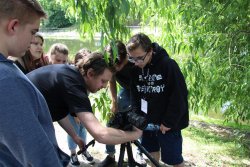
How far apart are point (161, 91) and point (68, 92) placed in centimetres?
108

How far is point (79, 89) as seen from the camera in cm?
192

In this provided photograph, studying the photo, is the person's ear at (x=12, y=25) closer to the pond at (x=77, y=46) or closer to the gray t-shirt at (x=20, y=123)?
the gray t-shirt at (x=20, y=123)

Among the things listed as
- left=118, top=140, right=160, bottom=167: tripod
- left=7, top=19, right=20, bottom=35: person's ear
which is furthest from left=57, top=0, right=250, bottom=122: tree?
left=7, top=19, right=20, bottom=35: person's ear

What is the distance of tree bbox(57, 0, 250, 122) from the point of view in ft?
11.2

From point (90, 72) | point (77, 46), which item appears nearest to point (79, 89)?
point (90, 72)

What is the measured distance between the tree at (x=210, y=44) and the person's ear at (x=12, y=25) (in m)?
2.38

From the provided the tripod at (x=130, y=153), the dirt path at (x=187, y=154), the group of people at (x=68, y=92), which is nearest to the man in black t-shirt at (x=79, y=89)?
the group of people at (x=68, y=92)

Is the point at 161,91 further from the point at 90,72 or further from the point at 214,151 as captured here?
the point at 214,151

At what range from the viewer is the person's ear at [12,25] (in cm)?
97

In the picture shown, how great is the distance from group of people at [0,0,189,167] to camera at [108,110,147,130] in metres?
0.06

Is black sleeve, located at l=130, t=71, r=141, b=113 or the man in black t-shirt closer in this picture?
the man in black t-shirt

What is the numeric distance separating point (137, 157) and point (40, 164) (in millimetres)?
2635

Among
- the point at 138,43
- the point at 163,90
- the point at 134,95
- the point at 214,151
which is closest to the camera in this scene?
the point at 138,43

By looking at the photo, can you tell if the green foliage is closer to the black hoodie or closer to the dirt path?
the black hoodie
